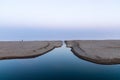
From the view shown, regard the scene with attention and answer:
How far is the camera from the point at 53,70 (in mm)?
16672

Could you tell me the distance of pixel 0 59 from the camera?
67.1ft

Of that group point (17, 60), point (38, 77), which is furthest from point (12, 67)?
point (38, 77)

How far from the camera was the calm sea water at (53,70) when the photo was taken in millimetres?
14617

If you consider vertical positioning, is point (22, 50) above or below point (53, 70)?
above

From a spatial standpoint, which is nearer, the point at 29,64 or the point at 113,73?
the point at 113,73

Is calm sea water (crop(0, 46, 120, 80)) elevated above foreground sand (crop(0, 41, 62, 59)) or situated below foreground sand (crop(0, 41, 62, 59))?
below

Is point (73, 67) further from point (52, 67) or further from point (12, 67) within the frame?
point (12, 67)

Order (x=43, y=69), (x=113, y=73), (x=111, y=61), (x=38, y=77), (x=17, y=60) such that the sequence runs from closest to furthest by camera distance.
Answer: (x=38, y=77) → (x=113, y=73) → (x=43, y=69) → (x=111, y=61) → (x=17, y=60)

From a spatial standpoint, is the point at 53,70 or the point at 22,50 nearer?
the point at 53,70

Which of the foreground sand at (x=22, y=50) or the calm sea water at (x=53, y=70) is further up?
the foreground sand at (x=22, y=50)

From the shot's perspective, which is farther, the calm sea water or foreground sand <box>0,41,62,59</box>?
foreground sand <box>0,41,62,59</box>

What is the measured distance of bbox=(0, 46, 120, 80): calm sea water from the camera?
48.0 ft

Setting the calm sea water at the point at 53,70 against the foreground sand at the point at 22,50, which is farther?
the foreground sand at the point at 22,50

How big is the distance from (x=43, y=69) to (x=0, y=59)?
18.1ft
